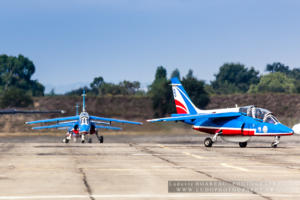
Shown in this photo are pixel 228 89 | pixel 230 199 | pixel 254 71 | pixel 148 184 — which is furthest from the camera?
pixel 254 71

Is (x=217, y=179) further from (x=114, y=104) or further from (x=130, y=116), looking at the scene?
(x=114, y=104)

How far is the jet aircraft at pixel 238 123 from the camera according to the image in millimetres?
31766

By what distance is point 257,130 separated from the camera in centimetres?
3209

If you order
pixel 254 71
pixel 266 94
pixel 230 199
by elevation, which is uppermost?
pixel 254 71

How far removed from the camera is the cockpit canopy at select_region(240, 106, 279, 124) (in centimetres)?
3197

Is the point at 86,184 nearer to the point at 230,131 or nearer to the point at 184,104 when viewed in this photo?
the point at 230,131

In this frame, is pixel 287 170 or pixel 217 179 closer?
pixel 217 179

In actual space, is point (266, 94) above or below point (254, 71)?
below

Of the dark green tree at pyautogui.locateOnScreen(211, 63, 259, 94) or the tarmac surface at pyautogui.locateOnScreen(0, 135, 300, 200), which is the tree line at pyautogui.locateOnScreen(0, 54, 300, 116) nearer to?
the dark green tree at pyautogui.locateOnScreen(211, 63, 259, 94)

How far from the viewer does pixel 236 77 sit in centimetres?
18162

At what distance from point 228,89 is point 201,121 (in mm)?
130686

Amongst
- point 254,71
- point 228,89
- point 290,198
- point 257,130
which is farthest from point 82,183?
point 254,71

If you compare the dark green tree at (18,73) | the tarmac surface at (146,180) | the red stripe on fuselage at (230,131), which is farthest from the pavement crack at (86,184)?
the dark green tree at (18,73)

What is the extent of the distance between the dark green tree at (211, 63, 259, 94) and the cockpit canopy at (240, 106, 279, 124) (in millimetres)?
139809
